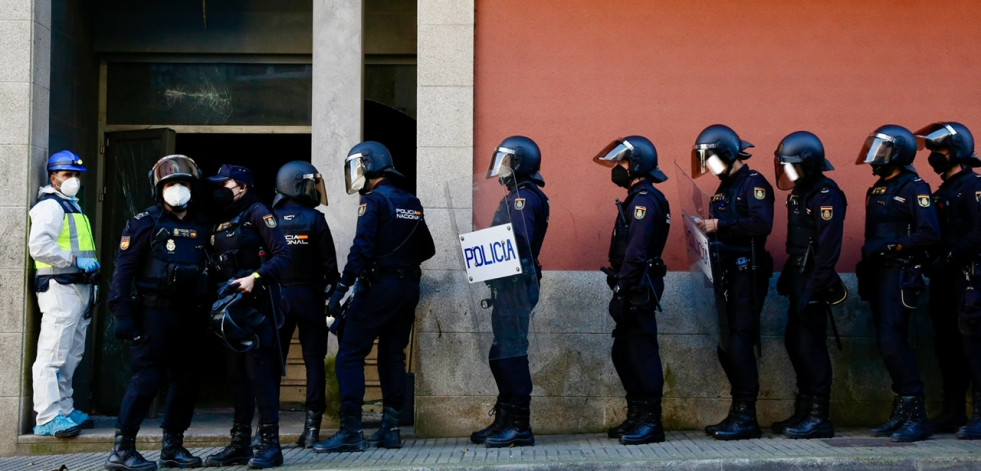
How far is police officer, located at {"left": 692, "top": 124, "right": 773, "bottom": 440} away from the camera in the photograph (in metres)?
8.15

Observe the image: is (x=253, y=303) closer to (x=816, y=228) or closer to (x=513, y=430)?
(x=513, y=430)

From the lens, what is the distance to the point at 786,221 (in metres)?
9.02

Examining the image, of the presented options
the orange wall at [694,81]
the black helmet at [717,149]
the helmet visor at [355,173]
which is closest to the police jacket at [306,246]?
the helmet visor at [355,173]

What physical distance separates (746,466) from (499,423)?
1.84 metres

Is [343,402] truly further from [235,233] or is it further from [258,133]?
[258,133]

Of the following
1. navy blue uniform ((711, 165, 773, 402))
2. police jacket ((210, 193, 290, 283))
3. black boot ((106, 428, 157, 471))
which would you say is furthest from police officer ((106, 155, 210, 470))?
navy blue uniform ((711, 165, 773, 402))

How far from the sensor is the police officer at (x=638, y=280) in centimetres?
797

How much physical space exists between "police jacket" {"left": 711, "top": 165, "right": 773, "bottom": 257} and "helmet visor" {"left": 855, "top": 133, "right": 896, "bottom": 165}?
688 millimetres

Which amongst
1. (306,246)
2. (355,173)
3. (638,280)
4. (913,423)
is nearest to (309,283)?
(306,246)

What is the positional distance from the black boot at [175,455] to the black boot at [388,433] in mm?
1210

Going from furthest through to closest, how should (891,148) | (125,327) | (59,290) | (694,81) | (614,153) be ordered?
(694,81), (59,290), (614,153), (891,148), (125,327)

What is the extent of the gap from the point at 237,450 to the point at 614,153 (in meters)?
3.21

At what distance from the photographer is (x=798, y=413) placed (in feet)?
27.4

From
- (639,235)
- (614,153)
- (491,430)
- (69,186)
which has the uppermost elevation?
(614,153)
